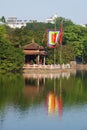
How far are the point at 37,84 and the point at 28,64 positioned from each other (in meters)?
14.4

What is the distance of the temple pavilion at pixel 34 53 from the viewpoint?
53906mm

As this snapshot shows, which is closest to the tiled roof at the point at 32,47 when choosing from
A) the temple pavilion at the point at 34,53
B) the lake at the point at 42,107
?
the temple pavilion at the point at 34,53

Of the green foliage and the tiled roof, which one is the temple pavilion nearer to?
the tiled roof

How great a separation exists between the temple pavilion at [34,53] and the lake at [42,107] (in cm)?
1767

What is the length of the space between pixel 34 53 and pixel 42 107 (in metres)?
29.8

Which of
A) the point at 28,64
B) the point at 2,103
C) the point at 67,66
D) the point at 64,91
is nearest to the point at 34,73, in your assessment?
the point at 28,64

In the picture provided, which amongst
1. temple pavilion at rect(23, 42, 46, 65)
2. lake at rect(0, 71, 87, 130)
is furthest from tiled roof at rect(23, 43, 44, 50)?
lake at rect(0, 71, 87, 130)

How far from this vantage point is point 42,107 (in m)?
24.2

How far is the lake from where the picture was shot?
19219 mm

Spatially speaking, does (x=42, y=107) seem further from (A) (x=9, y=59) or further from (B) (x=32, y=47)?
(B) (x=32, y=47)

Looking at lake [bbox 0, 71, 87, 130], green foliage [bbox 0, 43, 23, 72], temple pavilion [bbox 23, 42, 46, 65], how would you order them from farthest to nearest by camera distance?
temple pavilion [bbox 23, 42, 46, 65]
green foliage [bbox 0, 43, 23, 72]
lake [bbox 0, 71, 87, 130]

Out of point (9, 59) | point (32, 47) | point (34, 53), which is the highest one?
point (32, 47)

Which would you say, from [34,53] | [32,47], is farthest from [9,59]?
[32,47]

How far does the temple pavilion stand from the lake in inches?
696
